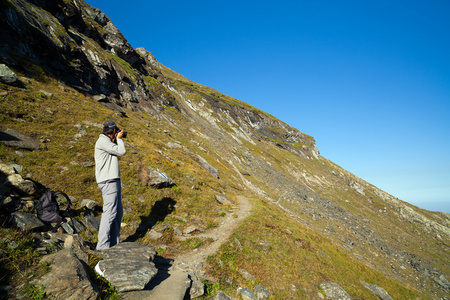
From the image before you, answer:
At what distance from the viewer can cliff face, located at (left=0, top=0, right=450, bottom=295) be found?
26266mm

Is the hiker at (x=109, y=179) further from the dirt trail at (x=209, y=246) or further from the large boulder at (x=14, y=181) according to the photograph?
the large boulder at (x=14, y=181)

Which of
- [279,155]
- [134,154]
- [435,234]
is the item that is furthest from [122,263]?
[435,234]

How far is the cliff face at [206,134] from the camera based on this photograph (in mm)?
26266

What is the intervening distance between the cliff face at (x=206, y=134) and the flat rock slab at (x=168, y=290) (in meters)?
14.8

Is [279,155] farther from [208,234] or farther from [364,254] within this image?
[208,234]

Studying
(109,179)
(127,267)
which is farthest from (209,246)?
(109,179)

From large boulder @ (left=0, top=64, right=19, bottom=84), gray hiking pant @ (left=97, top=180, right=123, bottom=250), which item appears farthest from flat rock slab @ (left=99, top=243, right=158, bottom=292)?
large boulder @ (left=0, top=64, right=19, bottom=84)

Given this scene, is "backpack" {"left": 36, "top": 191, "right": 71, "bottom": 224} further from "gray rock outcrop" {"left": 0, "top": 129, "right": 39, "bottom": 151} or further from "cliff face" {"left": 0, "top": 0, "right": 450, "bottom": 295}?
"cliff face" {"left": 0, "top": 0, "right": 450, "bottom": 295}

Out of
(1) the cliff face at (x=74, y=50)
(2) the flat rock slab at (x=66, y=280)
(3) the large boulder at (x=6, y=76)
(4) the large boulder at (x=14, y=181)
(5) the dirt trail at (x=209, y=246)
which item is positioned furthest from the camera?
(1) the cliff face at (x=74, y=50)

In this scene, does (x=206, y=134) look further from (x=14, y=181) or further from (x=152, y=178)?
(x=14, y=181)

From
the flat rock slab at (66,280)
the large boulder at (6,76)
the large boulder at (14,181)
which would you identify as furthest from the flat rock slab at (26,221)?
the large boulder at (6,76)

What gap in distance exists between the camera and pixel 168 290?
216 inches

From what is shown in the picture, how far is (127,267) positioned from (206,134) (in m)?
53.7

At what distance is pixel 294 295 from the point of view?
8539 millimetres
